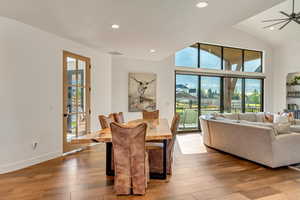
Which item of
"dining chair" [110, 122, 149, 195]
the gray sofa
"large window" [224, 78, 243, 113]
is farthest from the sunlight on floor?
"large window" [224, 78, 243, 113]

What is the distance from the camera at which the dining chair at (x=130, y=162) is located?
2328 millimetres

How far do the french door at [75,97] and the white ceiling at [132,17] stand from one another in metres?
0.60

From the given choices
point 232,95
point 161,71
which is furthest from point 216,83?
point 161,71

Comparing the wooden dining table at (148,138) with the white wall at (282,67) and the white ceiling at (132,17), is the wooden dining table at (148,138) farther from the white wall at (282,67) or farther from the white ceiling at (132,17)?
the white wall at (282,67)

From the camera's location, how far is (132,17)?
9.95 ft

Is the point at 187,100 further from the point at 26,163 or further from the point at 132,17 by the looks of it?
the point at 26,163

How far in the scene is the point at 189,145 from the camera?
198 inches

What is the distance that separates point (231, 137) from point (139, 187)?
2537 mm

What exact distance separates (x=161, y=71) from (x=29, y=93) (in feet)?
13.5

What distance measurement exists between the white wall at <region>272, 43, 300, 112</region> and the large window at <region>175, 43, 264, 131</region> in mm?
645

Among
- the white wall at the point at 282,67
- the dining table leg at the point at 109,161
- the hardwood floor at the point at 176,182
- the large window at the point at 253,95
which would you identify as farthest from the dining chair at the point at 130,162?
the white wall at the point at 282,67

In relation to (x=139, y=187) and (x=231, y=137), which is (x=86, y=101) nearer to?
(x=139, y=187)

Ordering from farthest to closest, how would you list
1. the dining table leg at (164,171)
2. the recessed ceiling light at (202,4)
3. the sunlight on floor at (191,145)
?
the sunlight on floor at (191,145), the dining table leg at (164,171), the recessed ceiling light at (202,4)

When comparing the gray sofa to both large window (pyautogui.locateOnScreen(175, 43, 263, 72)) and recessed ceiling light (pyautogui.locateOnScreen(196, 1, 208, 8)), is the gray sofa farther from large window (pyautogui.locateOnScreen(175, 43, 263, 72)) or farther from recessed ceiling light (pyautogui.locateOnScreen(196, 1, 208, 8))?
large window (pyautogui.locateOnScreen(175, 43, 263, 72))
